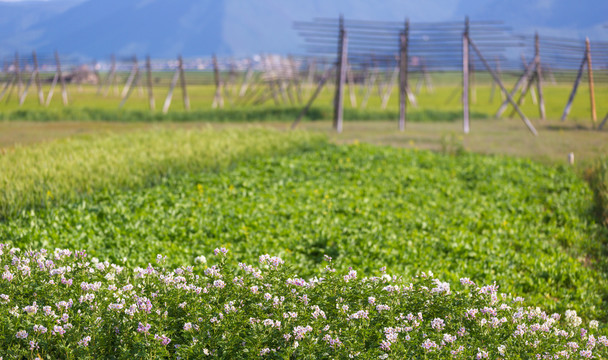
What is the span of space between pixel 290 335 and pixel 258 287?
A: 66 cm

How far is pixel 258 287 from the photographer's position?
159 inches

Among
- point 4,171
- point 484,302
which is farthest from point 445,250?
point 4,171

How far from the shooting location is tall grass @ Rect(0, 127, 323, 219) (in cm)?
802

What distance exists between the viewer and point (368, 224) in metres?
7.98

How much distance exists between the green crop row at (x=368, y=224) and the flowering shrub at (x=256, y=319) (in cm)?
225

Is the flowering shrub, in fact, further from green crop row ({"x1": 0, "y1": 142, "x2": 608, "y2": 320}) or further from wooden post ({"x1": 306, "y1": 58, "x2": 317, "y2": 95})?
wooden post ({"x1": 306, "y1": 58, "x2": 317, "y2": 95})

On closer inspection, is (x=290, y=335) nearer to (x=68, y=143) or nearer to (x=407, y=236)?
(x=407, y=236)

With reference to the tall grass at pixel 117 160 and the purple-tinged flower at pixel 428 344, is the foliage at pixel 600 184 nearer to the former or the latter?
the tall grass at pixel 117 160

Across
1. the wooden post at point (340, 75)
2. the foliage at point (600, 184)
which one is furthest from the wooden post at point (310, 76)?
the foliage at point (600, 184)

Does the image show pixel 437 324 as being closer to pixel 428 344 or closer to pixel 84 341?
pixel 428 344

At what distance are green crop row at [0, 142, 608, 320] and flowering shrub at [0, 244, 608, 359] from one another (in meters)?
2.25

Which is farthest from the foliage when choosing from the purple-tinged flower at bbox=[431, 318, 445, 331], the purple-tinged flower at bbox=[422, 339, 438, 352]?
the purple-tinged flower at bbox=[422, 339, 438, 352]

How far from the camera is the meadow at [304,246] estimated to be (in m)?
3.57

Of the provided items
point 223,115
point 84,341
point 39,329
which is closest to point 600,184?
point 84,341
